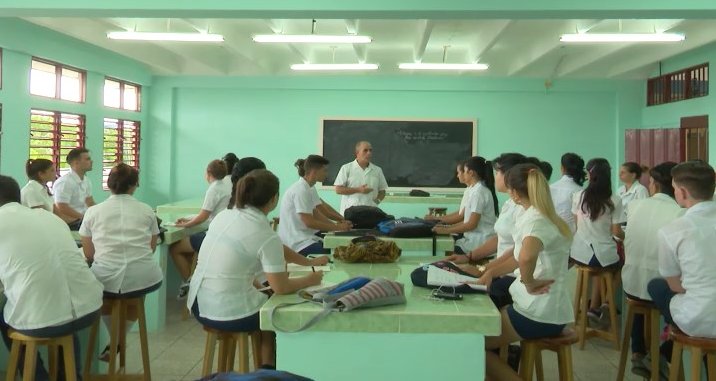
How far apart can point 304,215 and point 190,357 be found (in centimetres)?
135

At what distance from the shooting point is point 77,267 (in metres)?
3.51

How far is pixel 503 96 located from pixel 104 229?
901 cm

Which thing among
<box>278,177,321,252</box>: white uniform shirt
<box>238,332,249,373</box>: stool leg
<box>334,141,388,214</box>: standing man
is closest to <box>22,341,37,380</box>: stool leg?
<box>238,332,249,373</box>: stool leg

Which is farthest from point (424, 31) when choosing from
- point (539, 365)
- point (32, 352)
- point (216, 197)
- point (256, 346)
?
point (32, 352)

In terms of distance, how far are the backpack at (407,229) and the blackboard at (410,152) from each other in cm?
682

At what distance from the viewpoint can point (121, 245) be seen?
407 cm

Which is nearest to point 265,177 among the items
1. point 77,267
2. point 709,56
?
point 77,267

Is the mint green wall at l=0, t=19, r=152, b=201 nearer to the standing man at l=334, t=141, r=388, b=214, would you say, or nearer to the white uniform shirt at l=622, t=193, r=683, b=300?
the standing man at l=334, t=141, r=388, b=214

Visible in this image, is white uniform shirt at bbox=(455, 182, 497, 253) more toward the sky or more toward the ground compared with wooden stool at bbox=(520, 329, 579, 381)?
more toward the sky

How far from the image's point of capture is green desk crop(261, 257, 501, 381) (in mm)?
2643

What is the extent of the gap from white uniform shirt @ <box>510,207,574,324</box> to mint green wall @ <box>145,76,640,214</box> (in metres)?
8.78

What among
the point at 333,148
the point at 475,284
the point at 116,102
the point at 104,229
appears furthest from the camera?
the point at 333,148

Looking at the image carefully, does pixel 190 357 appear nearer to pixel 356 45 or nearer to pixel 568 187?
pixel 568 187

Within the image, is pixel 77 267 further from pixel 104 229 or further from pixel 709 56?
pixel 709 56
